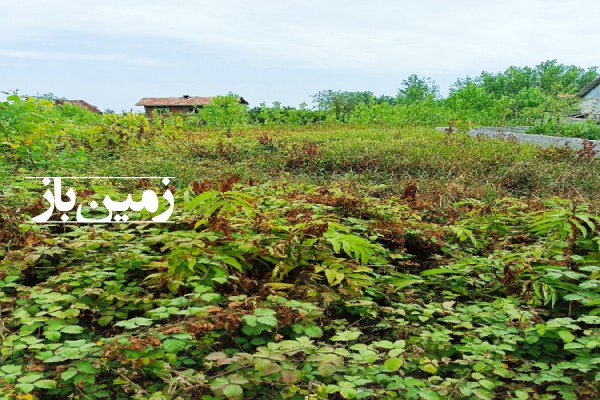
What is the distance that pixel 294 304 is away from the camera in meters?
2.48

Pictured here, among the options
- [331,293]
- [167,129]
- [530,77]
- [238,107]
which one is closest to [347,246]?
[331,293]

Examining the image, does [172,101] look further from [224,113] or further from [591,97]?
[591,97]

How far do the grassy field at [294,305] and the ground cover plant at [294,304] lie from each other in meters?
0.01

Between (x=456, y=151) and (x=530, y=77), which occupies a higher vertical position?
(x=530, y=77)

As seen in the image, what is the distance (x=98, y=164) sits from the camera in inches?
312

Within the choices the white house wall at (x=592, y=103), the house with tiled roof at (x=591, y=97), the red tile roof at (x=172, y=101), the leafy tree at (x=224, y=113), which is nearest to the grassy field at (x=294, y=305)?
the leafy tree at (x=224, y=113)

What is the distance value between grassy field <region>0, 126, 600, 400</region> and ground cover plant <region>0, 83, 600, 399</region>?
0.01m

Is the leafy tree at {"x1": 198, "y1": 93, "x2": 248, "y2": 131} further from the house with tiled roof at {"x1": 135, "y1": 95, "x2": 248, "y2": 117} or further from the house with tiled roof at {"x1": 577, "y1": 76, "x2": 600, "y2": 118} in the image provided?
the house with tiled roof at {"x1": 577, "y1": 76, "x2": 600, "y2": 118}

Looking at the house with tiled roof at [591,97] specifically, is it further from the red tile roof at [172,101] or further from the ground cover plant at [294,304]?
the ground cover plant at [294,304]

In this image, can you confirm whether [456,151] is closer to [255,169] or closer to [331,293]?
[255,169]

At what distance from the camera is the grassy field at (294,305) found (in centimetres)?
210

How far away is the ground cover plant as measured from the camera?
2.10 metres

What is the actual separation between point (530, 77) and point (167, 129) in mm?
68615

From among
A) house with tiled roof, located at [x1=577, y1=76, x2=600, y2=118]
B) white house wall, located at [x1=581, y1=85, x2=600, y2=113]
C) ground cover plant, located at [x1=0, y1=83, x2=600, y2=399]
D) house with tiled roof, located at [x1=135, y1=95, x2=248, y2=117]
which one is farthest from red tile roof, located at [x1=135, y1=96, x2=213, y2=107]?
ground cover plant, located at [x1=0, y1=83, x2=600, y2=399]
